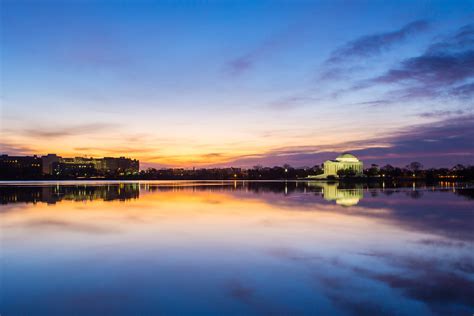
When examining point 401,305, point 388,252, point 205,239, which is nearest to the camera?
point 401,305

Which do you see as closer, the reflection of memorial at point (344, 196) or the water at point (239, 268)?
the water at point (239, 268)

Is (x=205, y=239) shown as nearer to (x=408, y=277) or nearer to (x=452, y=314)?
(x=408, y=277)

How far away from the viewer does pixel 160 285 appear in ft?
33.6

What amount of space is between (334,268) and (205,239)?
675 centimetres

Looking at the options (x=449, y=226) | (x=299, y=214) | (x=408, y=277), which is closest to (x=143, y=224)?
(x=299, y=214)

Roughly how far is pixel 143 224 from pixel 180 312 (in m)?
13.8

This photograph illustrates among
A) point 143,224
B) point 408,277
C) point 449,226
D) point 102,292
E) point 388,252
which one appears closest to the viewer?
point 102,292

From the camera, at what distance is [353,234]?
17.9 metres

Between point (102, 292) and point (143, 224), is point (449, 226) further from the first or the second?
point (102, 292)

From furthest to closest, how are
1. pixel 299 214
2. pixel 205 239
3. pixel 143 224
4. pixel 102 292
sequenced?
pixel 299 214
pixel 143 224
pixel 205 239
pixel 102 292

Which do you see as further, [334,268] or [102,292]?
[334,268]

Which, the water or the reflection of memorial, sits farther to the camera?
the reflection of memorial

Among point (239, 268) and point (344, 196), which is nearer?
point (239, 268)

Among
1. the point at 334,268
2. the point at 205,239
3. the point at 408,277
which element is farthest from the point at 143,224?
the point at 408,277
